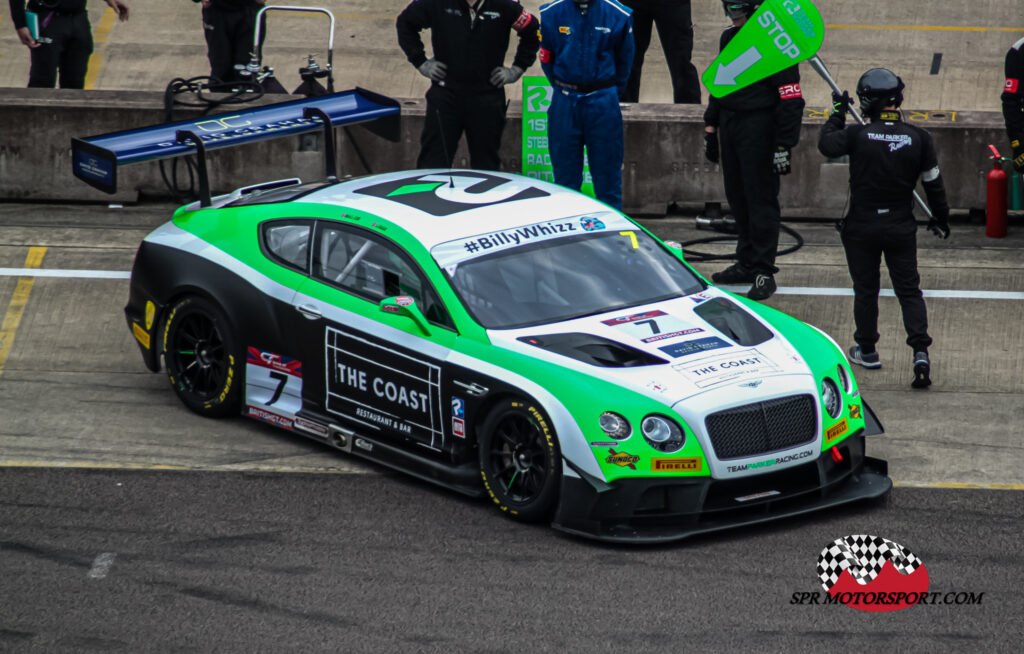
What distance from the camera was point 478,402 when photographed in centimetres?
750

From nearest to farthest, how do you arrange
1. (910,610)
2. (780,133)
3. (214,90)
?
(910,610), (780,133), (214,90)

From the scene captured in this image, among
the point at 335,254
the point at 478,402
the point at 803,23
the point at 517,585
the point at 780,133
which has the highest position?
the point at 803,23

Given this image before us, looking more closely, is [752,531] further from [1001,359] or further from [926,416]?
[1001,359]

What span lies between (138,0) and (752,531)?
15221mm

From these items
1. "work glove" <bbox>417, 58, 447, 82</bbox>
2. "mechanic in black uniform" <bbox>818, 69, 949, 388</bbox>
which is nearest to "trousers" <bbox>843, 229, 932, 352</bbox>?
"mechanic in black uniform" <bbox>818, 69, 949, 388</bbox>

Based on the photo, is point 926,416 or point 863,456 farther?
point 926,416

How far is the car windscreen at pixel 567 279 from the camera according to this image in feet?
25.7

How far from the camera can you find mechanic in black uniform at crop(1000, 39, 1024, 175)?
A: 1134 centimetres

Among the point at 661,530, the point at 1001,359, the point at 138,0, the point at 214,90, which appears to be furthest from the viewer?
the point at 138,0

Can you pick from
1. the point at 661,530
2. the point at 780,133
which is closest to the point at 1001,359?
the point at 780,133

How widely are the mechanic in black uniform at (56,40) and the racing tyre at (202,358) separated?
5619 mm

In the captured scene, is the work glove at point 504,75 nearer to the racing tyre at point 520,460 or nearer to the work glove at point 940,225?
the work glove at point 940,225

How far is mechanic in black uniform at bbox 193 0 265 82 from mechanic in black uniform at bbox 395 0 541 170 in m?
2.62
